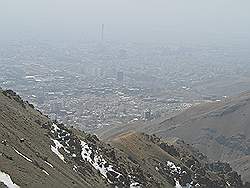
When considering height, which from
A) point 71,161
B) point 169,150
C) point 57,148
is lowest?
point 169,150

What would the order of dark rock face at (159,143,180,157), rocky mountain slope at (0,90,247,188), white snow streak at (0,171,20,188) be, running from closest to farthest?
white snow streak at (0,171,20,188)
rocky mountain slope at (0,90,247,188)
dark rock face at (159,143,180,157)

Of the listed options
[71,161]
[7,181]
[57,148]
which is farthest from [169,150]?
[7,181]

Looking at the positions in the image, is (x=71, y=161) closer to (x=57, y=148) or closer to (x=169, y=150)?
(x=57, y=148)

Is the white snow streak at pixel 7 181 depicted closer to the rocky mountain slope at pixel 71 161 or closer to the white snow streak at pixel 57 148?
the rocky mountain slope at pixel 71 161

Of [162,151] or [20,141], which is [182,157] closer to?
[162,151]

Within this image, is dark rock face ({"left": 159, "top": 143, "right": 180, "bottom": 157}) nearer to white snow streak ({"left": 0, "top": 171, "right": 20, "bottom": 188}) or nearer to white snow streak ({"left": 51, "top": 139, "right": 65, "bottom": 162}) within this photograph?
white snow streak ({"left": 51, "top": 139, "right": 65, "bottom": 162})

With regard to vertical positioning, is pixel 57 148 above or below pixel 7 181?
below

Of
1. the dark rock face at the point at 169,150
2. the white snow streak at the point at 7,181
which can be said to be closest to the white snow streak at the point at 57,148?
the white snow streak at the point at 7,181

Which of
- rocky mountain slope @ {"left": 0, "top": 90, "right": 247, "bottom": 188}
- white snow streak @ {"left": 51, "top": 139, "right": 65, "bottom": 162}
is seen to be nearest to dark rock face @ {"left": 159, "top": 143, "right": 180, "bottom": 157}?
rocky mountain slope @ {"left": 0, "top": 90, "right": 247, "bottom": 188}
